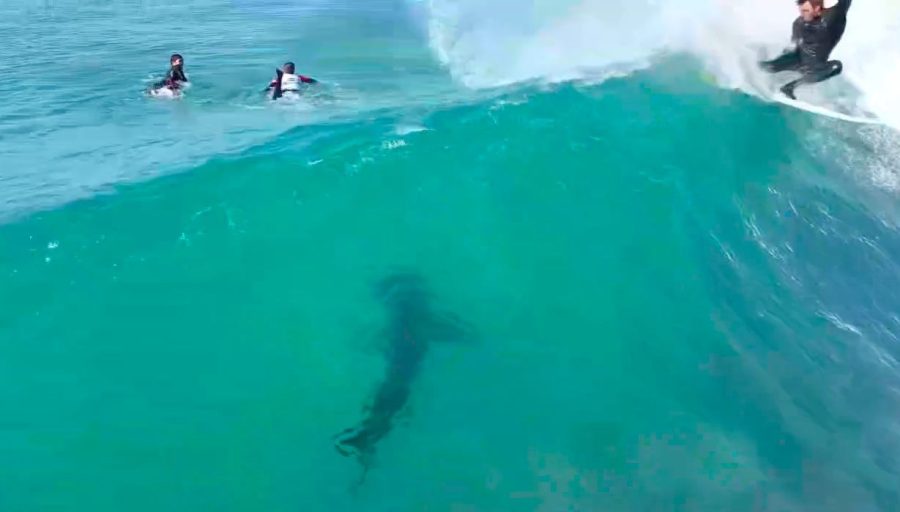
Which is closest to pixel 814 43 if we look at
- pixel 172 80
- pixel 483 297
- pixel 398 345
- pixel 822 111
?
pixel 822 111

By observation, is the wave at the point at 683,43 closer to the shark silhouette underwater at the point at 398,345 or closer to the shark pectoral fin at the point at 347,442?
the shark silhouette underwater at the point at 398,345

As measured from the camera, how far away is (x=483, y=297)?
11.0 meters

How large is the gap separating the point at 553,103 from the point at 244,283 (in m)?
6.69

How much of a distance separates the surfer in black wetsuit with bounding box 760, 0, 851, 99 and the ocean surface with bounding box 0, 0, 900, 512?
0.68 metres

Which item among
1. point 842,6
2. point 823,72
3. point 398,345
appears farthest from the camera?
point 823,72

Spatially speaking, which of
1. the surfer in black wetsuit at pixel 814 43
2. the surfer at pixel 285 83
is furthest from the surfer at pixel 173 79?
the surfer in black wetsuit at pixel 814 43

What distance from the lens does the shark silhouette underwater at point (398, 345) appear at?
8.77 metres

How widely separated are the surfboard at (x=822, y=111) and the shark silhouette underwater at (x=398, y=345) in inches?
333

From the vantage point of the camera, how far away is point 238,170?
1245cm

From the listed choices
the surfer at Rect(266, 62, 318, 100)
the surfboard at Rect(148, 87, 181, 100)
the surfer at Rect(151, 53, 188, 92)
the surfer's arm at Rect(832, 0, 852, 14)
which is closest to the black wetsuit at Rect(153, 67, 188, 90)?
the surfer at Rect(151, 53, 188, 92)

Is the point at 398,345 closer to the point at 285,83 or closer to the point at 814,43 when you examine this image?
the point at 814,43

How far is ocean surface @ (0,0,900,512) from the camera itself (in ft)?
27.8

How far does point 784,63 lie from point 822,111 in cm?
124

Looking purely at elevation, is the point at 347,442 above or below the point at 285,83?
below
